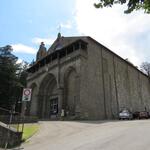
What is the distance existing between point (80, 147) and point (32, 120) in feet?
55.3

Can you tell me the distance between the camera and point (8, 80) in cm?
4706

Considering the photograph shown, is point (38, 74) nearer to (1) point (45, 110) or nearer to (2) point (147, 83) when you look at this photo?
(1) point (45, 110)

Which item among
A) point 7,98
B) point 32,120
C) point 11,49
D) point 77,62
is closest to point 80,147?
point 32,120

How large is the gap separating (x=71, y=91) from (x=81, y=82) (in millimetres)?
3131

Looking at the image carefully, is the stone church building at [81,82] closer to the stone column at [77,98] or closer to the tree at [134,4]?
the stone column at [77,98]

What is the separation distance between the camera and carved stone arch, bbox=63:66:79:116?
32312 mm

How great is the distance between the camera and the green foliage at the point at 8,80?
46.3m

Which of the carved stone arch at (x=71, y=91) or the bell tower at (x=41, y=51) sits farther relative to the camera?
the bell tower at (x=41, y=51)

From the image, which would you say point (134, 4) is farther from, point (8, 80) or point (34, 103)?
point (8, 80)

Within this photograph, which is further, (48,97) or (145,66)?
(145,66)

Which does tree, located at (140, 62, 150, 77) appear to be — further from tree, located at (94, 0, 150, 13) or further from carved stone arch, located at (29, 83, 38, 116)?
tree, located at (94, 0, 150, 13)

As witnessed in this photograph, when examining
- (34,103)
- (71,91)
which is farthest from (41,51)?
(71,91)

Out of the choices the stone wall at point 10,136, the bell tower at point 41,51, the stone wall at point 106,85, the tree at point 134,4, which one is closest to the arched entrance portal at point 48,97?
A: the stone wall at point 106,85

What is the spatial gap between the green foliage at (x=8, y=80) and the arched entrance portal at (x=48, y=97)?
31.4ft
